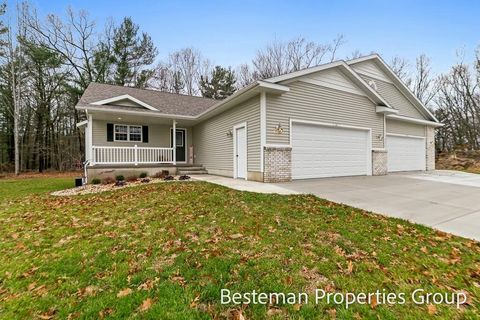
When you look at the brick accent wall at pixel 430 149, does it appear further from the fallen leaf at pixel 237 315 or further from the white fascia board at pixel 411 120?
the fallen leaf at pixel 237 315

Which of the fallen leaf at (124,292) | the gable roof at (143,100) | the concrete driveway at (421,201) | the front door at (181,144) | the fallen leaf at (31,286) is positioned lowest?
the fallen leaf at (31,286)

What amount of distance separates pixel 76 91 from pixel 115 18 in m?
8.08

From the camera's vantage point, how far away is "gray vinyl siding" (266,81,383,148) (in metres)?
9.30

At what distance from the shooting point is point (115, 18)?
22906 mm

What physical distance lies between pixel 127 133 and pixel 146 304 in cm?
1261

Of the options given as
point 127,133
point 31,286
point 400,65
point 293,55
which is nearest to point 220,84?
point 293,55

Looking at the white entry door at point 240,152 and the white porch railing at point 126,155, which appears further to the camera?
the white porch railing at point 126,155

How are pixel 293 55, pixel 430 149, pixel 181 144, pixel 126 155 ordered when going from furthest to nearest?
pixel 293 55, pixel 430 149, pixel 181 144, pixel 126 155

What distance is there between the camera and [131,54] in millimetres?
23391

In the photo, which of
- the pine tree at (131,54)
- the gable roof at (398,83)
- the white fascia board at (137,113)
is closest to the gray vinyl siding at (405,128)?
the gable roof at (398,83)

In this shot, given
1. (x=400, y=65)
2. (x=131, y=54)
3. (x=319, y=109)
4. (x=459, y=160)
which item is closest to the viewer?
(x=319, y=109)

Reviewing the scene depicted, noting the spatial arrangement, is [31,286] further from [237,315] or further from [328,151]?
[328,151]

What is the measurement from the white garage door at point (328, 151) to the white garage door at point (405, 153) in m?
3.08

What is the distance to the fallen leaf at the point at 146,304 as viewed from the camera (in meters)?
2.28
